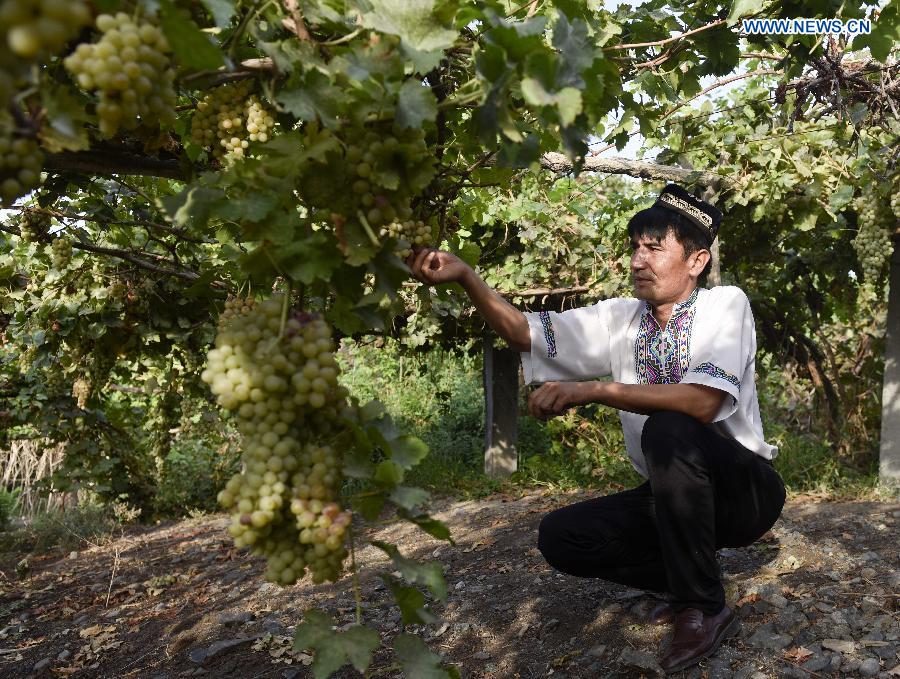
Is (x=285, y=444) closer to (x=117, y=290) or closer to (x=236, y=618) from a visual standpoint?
(x=236, y=618)

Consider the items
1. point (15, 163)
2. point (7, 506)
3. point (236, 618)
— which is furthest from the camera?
point (7, 506)

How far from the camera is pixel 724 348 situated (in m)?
2.52

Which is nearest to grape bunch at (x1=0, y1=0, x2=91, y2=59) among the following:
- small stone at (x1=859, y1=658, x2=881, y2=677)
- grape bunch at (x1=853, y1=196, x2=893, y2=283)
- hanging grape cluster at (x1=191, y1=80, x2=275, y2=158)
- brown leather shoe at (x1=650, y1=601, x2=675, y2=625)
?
hanging grape cluster at (x1=191, y1=80, x2=275, y2=158)

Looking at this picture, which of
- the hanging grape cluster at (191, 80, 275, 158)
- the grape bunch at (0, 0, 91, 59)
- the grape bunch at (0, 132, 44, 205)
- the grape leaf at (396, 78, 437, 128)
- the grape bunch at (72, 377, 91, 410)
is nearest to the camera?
the grape bunch at (0, 0, 91, 59)

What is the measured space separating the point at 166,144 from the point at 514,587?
2392mm

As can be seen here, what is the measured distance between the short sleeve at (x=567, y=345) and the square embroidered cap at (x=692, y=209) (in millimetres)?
437

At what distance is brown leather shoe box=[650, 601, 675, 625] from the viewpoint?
9.07ft

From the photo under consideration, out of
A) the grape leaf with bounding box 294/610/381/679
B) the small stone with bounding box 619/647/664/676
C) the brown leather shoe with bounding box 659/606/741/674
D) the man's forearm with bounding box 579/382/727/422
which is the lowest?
the small stone with bounding box 619/647/664/676

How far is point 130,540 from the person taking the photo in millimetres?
5613

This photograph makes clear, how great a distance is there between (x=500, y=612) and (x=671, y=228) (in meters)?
1.63

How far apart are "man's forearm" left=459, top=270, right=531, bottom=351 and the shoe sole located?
1128mm

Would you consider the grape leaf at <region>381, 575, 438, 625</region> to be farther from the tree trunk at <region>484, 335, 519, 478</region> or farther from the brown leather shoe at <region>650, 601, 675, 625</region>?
the tree trunk at <region>484, 335, 519, 478</region>

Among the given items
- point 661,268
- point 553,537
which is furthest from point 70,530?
point 661,268

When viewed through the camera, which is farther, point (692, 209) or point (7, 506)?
point (7, 506)
